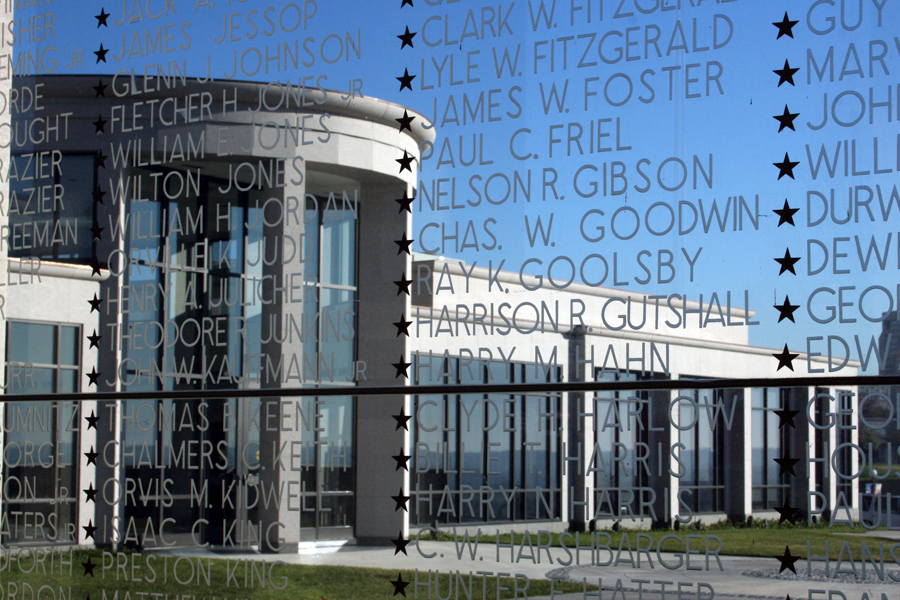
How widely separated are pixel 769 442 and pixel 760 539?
381 millimetres

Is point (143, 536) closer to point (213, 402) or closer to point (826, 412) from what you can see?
point (213, 402)

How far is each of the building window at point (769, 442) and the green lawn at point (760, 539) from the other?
0.35 ft

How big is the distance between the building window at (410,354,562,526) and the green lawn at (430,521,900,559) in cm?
33

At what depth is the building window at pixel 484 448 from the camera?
4648mm

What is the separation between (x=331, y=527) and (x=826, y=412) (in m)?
2.71

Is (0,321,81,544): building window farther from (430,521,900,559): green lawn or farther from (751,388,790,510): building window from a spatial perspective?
(751,388,790,510): building window

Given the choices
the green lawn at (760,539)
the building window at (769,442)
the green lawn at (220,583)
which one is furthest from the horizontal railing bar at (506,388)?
the green lawn at (220,583)

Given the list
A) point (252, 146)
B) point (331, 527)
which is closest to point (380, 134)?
point (252, 146)

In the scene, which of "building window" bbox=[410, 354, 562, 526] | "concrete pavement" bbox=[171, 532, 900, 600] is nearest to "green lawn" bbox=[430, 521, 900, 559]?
"concrete pavement" bbox=[171, 532, 900, 600]

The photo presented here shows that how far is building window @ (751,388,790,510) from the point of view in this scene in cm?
418

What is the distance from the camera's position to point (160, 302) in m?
6.01

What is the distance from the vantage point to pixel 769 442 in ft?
13.9

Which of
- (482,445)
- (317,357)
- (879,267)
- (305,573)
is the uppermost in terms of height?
(879,267)

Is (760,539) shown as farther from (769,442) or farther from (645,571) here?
(645,571)
